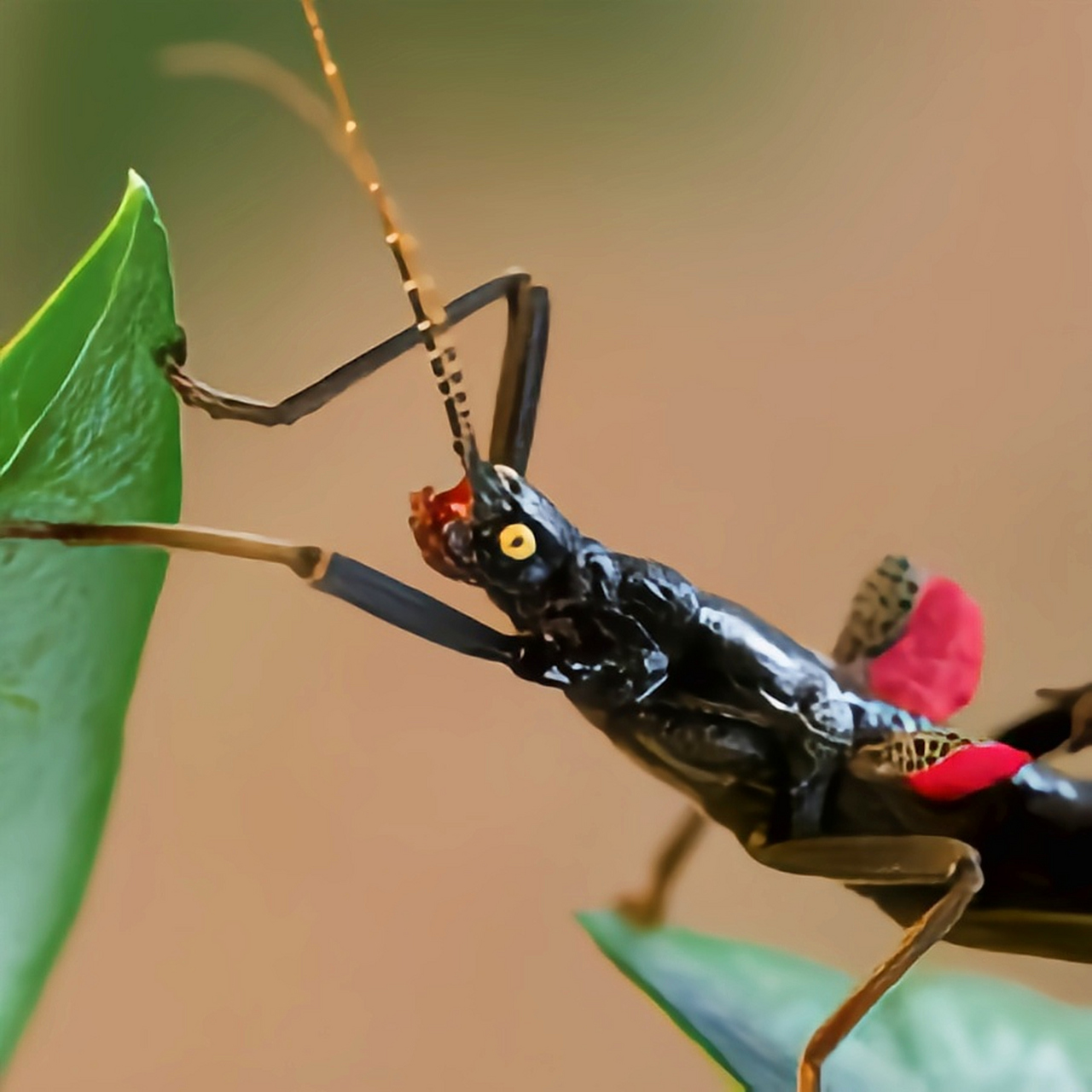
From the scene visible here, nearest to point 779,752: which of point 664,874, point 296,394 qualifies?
point 664,874

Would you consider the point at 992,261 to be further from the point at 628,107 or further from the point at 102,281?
the point at 102,281

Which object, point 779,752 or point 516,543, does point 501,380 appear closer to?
point 516,543

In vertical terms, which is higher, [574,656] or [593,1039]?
[574,656]

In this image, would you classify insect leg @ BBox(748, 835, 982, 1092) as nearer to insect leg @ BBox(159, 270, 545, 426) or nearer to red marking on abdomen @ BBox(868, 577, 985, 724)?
red marking on abdomen @ BBox(868, 577, 985, 724)

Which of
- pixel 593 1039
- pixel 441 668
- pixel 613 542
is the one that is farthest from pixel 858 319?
pixel 593 1039

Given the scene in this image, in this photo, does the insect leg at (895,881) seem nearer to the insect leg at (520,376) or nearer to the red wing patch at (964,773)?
the red wing patch at (964,773)

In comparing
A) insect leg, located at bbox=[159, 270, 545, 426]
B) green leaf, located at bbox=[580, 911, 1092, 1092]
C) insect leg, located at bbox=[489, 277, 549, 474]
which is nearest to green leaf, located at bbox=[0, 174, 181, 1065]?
insect leg, located at bbox=[159, 270, 545, 426]
